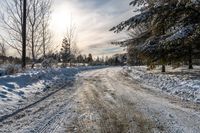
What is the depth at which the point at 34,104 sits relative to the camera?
9.52 m

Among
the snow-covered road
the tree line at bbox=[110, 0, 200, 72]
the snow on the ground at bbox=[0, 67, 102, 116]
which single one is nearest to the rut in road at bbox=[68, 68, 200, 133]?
the snow-covered road

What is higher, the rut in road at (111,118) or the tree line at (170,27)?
the tree line at (170,27)

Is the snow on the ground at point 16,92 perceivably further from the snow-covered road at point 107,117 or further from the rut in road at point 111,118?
the rut in road at point 111,118

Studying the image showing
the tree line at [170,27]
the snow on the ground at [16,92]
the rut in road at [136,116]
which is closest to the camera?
the rut in road at [136,116]

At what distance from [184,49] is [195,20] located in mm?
3315

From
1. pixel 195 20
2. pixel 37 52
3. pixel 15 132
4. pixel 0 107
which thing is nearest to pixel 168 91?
pixel 195 20

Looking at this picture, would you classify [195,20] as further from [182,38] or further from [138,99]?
[138,99]

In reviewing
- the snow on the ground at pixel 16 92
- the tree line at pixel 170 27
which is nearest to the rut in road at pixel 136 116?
the snow on the ground at pixel 16 92

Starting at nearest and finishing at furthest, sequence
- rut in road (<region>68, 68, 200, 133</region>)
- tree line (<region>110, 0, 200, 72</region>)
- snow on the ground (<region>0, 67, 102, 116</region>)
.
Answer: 1. rut in road (<region>68, 68, 200, 133</region>)
2. snow on the ground (<region>0, 67, 102, 116</region>)
3. tree line (<region>110, 0, 200, 72</region>)

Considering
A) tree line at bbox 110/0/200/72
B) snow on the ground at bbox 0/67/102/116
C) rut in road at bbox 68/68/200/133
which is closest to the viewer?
rut in road at bbox 68/68/200/133

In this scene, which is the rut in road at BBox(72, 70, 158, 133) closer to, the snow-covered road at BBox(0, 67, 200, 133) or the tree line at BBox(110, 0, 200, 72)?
the snow-covered road at BBox(0, 67, 200, 133)

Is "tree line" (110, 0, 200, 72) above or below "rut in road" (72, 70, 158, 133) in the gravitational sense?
above

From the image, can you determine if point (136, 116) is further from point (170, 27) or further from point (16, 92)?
point (170, 27)

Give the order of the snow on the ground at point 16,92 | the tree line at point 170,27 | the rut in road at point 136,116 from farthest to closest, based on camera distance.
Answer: the tree line at point 170,27
the snow on the ground at point 16,92
the rut in road at point 136,116
